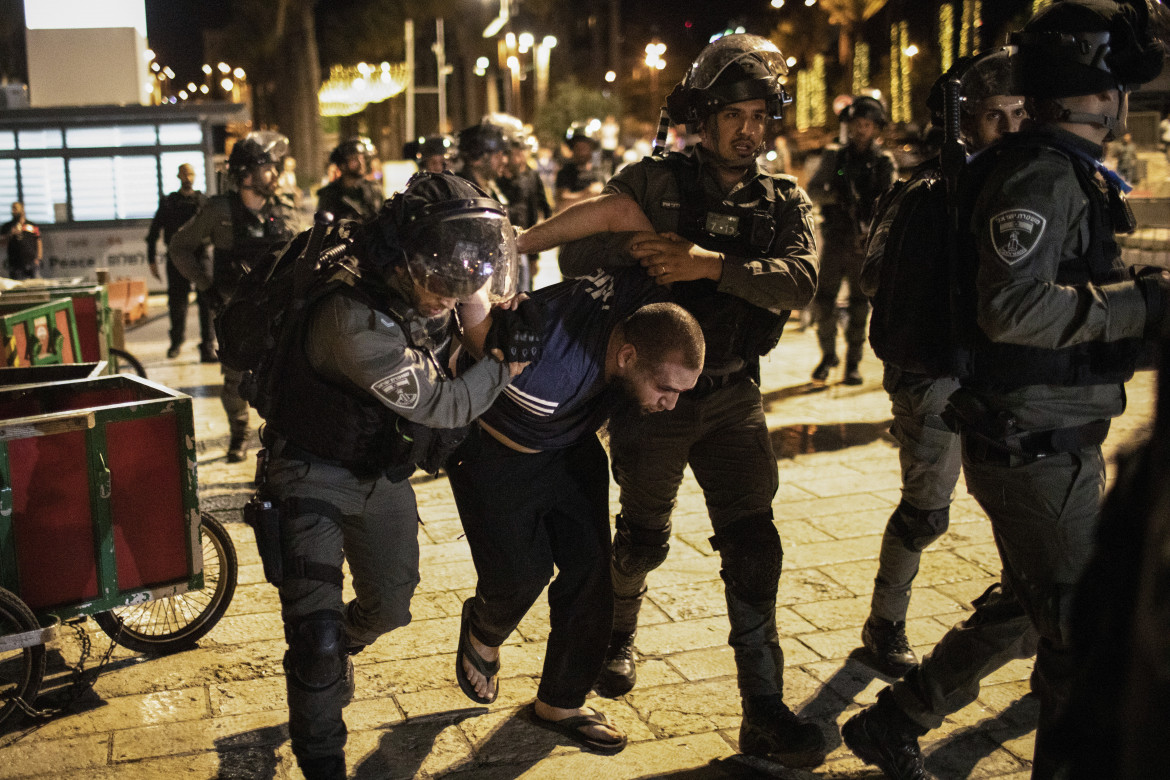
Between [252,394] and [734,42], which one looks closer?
[252,394]

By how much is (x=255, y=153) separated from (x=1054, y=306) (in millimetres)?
6157

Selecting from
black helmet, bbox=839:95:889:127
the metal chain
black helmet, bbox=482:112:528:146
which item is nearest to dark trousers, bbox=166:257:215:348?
black helmet, bbox=482:112:528:146

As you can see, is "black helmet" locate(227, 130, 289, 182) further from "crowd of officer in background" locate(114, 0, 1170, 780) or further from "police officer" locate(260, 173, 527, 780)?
"police officer" locate(260, 173, 527, 780)

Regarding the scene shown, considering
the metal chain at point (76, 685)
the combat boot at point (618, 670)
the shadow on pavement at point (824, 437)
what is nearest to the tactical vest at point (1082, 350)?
the combat boot at point (618, 670)

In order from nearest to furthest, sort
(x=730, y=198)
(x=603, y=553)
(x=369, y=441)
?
(x=369, y=441)
(x=603, y=553)
(x=730, y=198)

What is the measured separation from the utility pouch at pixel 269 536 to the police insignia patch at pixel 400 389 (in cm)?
53

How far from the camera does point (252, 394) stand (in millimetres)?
3213

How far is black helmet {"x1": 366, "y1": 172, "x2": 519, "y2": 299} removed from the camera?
9.53 ft

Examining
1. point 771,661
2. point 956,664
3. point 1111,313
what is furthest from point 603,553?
point 1111,313

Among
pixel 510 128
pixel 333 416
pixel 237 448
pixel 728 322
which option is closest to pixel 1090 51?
pixel 728 322

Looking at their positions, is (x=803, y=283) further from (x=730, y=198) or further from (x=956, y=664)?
(x=956, y=664)

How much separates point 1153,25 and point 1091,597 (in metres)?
1.96

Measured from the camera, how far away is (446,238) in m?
2.90

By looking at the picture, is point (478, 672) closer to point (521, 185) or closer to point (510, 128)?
point (510, 128)
